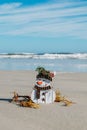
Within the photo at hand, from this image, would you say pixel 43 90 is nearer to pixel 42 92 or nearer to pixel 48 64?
pixel 42 92

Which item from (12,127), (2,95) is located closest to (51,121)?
(12,127)

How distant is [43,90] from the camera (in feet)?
26.5

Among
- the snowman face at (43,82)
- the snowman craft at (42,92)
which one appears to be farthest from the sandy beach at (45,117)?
the snowman face at (43,82)

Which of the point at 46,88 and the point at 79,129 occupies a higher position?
the point at 46,88

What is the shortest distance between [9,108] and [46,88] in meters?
0.96

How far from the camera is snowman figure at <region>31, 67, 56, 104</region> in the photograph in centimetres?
802

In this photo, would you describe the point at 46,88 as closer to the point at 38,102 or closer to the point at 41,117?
the point at 38,102

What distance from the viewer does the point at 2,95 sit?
9.68m

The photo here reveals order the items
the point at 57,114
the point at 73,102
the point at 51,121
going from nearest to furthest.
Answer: the point at 51,121, the point at 57,114, the point at 73,102

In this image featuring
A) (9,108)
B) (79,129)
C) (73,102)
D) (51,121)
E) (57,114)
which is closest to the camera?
(79,129)

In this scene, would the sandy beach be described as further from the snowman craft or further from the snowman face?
the snowman face

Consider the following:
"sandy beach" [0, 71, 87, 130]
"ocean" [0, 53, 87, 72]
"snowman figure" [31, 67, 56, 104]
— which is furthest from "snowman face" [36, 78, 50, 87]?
"ocean" [0, 53, 87, 72]

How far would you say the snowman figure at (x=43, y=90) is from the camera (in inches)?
316

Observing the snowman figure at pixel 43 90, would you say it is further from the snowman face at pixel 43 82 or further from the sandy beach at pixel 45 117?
the sandy beach at pixel 45 117
